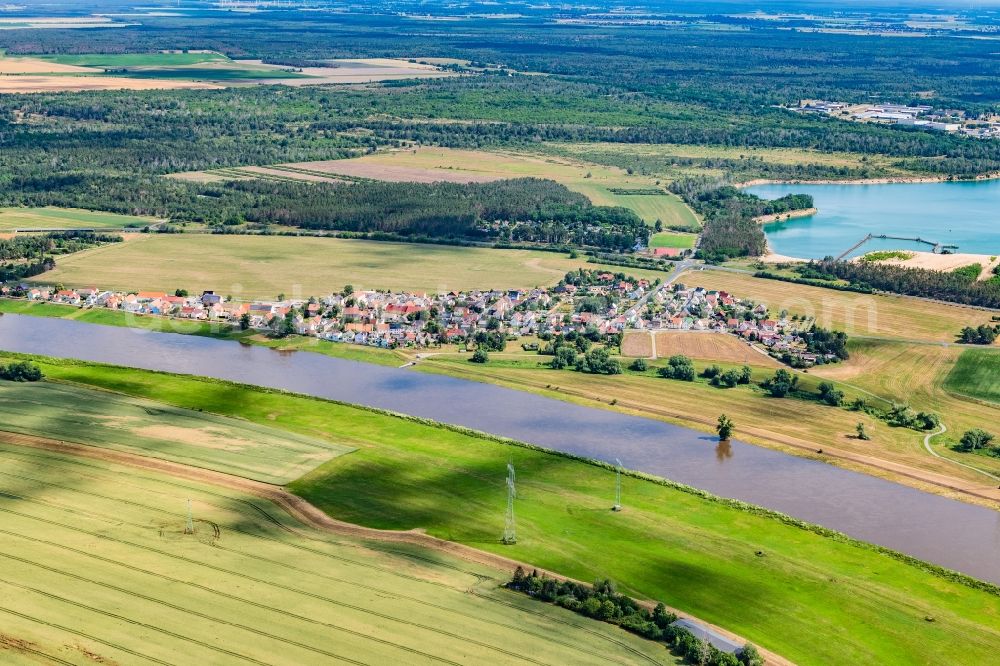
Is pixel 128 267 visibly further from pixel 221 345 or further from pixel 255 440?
pixel 255 440

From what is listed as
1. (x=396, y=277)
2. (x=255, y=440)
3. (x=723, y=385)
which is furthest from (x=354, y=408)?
(x=396, y=277)

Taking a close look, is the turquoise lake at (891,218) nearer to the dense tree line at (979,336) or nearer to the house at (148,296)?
the dense tree line at (979,336)

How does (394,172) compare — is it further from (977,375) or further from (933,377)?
(977,375)

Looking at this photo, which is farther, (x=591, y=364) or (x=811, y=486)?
(x=591, y=364)

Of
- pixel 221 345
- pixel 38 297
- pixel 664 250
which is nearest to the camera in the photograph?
pixel 221 345

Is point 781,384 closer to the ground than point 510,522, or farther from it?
farther from it

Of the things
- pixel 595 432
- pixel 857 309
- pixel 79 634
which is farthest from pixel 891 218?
pixel 79 634

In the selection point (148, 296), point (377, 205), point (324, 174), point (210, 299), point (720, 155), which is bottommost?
point (210, 299)
